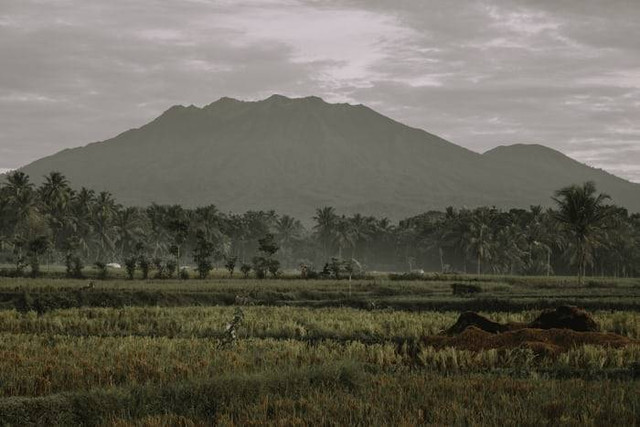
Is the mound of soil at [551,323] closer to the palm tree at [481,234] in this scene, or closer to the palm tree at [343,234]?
the palm tree at [481,234]

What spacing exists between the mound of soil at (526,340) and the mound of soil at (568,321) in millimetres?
2457

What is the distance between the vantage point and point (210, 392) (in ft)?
42.4

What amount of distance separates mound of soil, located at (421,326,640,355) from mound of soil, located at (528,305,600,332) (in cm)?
246

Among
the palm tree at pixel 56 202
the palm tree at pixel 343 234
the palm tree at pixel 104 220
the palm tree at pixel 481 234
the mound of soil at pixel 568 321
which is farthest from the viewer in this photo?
the palm tree at pixel 343 234

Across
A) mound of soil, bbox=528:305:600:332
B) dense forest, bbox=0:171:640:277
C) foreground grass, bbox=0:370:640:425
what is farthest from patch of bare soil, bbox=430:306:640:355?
dense forest, bbox=0:171:640:277

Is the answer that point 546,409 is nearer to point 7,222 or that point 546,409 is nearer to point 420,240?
point 7,222

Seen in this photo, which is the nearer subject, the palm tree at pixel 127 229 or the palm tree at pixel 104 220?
the palm tree at pixel 104 220

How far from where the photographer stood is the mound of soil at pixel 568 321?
22688mm

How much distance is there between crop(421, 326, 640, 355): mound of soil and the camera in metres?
19.1

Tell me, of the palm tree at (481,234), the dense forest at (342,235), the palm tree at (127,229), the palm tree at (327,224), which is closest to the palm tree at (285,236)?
the dense forest at (342,235)

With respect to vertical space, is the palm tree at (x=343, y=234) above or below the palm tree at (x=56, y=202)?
below

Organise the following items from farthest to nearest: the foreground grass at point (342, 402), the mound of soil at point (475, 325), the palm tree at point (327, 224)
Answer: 1. the palm tree at point (327, 224)
2. the mound of soil at point (475, 325)
3. the foreground grass at point (342, 402)

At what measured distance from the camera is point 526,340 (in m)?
19.5

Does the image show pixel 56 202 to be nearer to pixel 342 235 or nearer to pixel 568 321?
pixel 342 235
